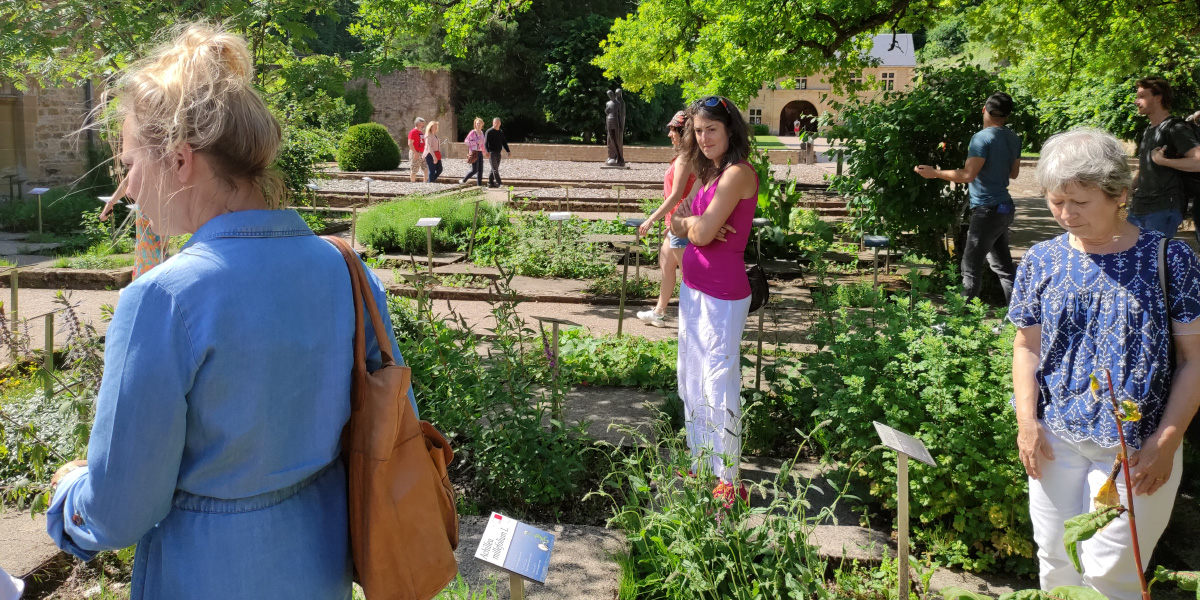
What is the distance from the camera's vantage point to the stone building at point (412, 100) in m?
33.7

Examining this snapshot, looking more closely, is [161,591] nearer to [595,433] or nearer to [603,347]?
[595,433]

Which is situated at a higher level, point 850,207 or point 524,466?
point 850,207

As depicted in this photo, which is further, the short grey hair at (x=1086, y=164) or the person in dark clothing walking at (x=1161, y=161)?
the person in dark clothing walking at (x=1161, y=161)

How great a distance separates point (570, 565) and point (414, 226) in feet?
26.8

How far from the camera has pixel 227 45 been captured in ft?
5.10

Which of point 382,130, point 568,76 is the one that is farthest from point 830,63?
point 568,76

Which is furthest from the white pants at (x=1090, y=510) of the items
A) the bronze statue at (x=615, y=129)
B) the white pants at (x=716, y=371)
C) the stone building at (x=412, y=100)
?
the stone building at (x=412, y=100)

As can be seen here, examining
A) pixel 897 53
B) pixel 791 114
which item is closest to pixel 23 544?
pixel 791 114

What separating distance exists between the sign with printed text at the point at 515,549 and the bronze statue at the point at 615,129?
75.0 feet

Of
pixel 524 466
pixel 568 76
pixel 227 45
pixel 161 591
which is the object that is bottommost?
pixel 524 466

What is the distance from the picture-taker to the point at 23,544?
10.5 ft

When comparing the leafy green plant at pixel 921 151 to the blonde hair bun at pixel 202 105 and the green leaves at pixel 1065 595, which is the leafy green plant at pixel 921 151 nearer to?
the green leaves at pixel 1065 595

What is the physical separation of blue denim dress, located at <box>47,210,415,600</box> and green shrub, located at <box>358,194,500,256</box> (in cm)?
921

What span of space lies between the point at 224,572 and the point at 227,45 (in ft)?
2.83
